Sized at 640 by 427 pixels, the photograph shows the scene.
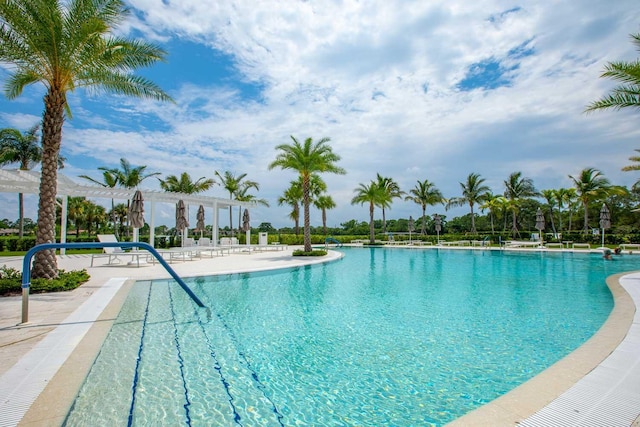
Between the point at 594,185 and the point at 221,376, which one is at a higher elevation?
the point at 594,185

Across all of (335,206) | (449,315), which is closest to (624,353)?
(449,315)

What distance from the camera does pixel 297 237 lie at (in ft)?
107

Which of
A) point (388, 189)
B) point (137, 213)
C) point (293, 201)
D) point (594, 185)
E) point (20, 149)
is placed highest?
point (20, 149)

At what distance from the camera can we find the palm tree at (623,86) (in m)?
9.61

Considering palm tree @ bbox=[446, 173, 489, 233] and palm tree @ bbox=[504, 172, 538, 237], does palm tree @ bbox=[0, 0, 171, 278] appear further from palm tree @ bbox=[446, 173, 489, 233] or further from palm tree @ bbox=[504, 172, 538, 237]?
palm tree @ bbox=[504, 172, 538, 237]

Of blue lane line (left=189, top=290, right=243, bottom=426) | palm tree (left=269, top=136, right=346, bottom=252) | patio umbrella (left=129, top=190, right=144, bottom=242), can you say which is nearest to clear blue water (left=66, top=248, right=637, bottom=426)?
blue lane line (left=189, top=290, right=243, bottom=426)

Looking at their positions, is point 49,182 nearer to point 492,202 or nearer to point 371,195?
point 371,195

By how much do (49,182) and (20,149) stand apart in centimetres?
2105

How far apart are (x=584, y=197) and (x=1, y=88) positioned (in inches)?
1749

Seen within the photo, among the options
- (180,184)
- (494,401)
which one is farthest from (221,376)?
(180,184)

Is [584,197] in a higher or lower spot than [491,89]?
lower

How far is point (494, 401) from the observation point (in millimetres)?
3035

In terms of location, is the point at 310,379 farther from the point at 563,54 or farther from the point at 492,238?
the point at 492,238

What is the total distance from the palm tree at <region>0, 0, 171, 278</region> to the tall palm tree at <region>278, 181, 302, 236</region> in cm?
2709
